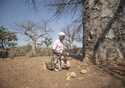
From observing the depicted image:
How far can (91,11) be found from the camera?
532cm

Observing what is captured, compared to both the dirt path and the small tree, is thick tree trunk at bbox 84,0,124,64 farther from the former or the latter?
the small tree

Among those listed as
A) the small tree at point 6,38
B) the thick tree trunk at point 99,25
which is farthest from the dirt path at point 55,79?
the small tree at point 6,38

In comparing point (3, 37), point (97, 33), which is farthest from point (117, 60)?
point (3, 37)

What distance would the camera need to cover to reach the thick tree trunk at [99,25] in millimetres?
4828

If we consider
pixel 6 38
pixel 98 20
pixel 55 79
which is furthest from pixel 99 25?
pixel 6 38

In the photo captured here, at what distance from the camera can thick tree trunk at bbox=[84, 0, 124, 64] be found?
483 centimetres

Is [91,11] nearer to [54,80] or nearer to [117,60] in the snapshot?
[117,60]

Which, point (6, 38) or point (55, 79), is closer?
point (55, 79)

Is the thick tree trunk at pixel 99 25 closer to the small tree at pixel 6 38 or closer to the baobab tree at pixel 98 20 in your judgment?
the baobab tree at pixel 98 20

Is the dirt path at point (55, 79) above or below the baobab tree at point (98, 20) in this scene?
below

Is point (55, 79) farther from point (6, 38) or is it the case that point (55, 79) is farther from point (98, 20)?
point (6, 38)

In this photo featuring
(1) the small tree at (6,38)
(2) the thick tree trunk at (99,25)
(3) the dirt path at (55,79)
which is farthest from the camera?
(1) the small tree at (6,38)

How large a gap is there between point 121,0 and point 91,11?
3.16 ft

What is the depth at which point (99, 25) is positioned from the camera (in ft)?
16.5
